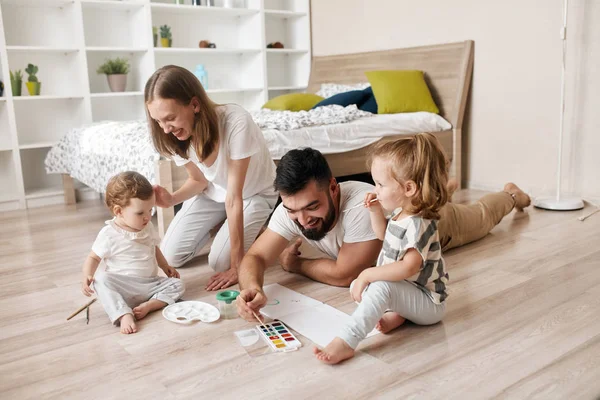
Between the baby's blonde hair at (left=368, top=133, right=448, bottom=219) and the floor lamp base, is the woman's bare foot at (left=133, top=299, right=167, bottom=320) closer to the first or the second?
the baby's blonde hair at (left=368, top=133, right=448, bottom=219)

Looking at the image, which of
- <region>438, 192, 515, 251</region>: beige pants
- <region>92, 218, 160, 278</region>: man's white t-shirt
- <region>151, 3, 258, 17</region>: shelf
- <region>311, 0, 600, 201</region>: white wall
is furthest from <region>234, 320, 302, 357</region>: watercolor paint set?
<region>151, 3, 258, 17</region>: shelf

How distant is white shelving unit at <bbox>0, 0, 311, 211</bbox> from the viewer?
12.4ft

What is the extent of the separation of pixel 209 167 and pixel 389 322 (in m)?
0.96

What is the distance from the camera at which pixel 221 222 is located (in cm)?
240

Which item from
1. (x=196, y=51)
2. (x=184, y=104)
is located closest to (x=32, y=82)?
(x=196, y=51)

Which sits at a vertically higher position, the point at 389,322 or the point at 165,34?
the point at 165,34

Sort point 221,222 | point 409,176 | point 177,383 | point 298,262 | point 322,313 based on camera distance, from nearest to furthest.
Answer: point 177,383 → point 409,176 → point 322,313 → point 298,262 → point 221,222

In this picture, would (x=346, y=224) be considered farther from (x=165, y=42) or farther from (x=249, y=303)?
(x=165, y=42)

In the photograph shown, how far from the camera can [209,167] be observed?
2.10m

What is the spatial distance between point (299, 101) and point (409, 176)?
2549 millimetres

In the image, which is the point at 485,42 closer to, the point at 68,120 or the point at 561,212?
the point at 561,212

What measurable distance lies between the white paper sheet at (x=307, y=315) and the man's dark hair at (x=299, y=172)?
0.37 m

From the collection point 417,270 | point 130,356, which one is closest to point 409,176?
point 417,270

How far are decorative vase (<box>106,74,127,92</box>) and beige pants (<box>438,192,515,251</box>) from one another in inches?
108
